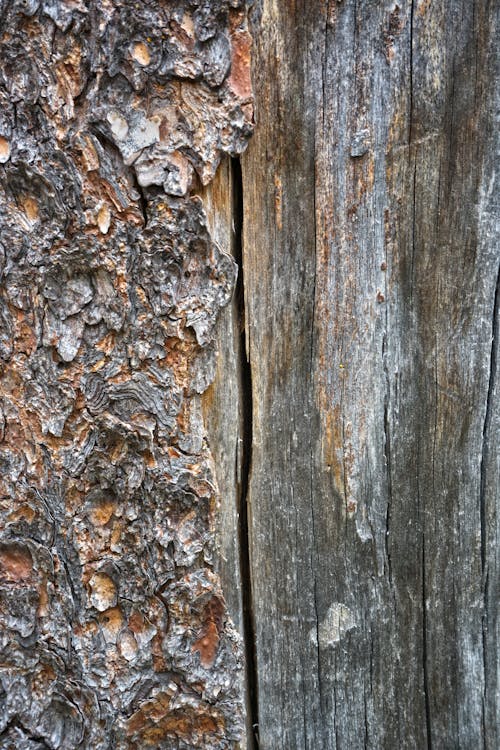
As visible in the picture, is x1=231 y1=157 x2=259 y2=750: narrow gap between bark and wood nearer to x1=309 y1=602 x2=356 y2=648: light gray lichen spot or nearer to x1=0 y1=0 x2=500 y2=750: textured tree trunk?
x1=0 y1=0 x2=500 y2=750: textured tree trunk

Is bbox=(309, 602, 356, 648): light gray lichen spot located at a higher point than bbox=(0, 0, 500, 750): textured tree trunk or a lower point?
lower

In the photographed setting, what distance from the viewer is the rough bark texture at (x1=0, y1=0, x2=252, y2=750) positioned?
1408mm

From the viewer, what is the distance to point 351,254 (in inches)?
63.9

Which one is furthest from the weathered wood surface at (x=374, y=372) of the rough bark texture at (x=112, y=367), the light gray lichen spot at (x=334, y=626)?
the rough bark texture at (x=112, y=367)

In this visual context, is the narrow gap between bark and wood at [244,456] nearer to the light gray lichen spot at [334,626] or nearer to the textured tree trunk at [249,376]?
the textured tree trunk at [249,376]

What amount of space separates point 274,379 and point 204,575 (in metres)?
0.58

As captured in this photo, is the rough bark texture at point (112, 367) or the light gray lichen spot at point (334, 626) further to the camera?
the light gray lichen spot at point (334, 626)

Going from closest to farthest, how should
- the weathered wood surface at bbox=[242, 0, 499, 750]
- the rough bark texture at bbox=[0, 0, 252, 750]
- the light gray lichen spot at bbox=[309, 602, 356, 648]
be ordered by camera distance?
the rough bark texture at bbox=[0, 0, 252, 750] → the weathered wood surface at bbox=[242, 0, 499, 750] → the light gray lichen spot at bbox=[309, 602, 356, 648]

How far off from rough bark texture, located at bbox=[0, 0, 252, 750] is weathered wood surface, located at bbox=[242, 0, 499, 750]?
189 mm

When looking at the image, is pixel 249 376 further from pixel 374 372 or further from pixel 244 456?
pixel 374 372

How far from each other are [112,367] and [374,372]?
75 cm

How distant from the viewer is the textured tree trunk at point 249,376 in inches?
56.5

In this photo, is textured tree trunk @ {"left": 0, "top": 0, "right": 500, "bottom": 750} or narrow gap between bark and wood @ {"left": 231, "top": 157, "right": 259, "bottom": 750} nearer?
textured tree trunk @ {"left": 0, "top": 0, "right": 500, "bottom": 750}

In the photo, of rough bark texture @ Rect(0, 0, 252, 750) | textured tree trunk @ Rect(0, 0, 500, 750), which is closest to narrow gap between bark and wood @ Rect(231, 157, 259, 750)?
textured tree trunk @ Rect(0, 0, 500, 750)
